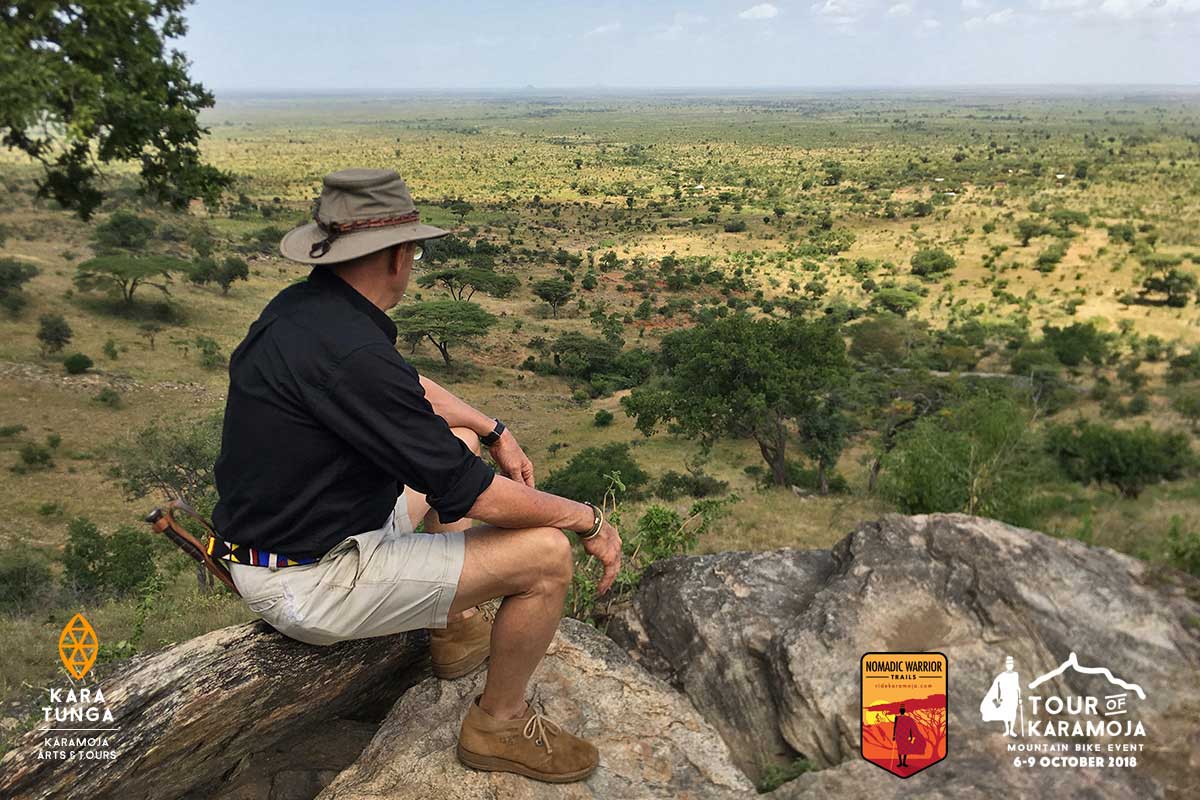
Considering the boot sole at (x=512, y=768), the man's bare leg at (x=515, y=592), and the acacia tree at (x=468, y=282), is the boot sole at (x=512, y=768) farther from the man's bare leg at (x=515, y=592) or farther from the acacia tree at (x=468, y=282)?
the acacia tree at (x=468, y=282)

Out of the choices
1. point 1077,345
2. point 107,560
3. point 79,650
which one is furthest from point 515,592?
point 1077,345

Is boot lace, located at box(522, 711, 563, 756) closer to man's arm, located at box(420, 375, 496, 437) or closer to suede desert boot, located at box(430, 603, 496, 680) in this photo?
suede desert boot, located at box(430, 603, 496, 680)

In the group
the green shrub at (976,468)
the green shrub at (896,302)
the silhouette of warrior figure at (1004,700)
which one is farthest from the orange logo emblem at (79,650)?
the green shrub at (896,302)

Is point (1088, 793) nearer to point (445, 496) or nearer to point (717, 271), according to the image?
point (445, 496)

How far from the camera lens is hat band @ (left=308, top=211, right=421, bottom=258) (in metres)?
2.35

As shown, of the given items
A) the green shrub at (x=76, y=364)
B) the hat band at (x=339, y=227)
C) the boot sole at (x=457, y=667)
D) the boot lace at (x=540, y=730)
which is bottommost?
the green shrub at (x=76, y=364)

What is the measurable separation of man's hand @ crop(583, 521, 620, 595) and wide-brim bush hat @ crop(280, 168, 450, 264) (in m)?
1.09

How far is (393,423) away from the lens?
2182mm

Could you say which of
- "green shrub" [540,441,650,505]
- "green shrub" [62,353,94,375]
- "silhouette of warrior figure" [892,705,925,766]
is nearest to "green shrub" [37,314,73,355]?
"green shrub" [62,353,94,375]

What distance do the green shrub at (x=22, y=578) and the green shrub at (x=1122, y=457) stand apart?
14.7 meters

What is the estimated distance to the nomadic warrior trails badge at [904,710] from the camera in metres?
2.82

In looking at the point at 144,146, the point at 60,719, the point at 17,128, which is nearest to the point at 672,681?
the point at 60,719

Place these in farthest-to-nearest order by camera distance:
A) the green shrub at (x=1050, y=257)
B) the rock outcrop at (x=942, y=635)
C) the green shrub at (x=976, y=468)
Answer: the green shrub at (x=1050, y=257) < the green shrub at (x=976, y=468) < the rock outcrop at (x=942, y=635)

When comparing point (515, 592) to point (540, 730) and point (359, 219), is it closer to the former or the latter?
point (540, 730)
